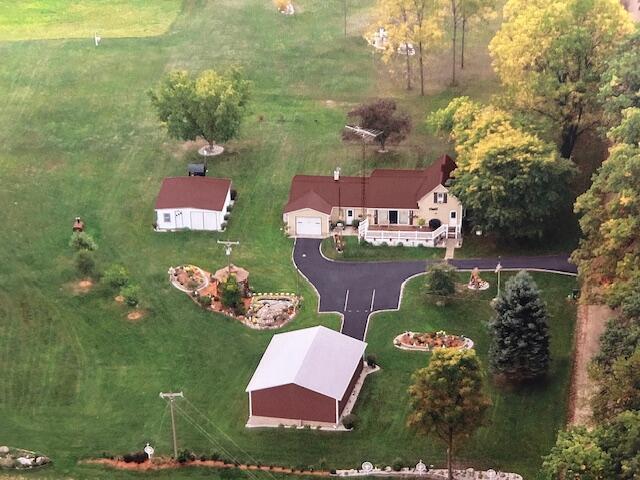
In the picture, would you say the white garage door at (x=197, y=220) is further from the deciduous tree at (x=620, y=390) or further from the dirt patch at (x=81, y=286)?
the deciduous tree at (x=620, y=390)

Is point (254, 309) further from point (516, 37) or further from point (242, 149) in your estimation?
point (516, 37)

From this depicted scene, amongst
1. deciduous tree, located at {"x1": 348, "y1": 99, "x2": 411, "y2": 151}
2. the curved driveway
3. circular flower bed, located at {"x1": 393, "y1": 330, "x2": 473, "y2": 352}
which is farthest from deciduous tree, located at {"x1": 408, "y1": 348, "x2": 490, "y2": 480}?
deciduous tree, located at {"x1": 348, "y1": 99, "x2": 411, "y2": 151}

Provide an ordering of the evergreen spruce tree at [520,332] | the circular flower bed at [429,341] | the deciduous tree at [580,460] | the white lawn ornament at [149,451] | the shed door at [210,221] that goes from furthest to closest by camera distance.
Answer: the shed door at [210,221] → the circular flower bed at [429,341] → the evergreen spruce tree at [520,332] → the white lawn ornament at [149,451] → the deciduous tree at [580,460]

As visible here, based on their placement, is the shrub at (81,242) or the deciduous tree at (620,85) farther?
the shrub at (81,242)

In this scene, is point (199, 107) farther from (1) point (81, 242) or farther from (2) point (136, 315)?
(2) point (136, 315)

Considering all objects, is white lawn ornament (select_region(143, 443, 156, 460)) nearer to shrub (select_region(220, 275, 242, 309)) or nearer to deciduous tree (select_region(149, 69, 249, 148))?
shrub (select_region(220, 275, 242, 309))

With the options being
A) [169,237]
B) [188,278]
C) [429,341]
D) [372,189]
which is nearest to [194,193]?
[169,237]

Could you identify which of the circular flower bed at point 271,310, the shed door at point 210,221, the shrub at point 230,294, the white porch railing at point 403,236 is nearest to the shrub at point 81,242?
the shed door at point 210,221
